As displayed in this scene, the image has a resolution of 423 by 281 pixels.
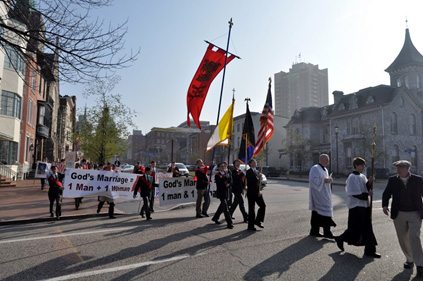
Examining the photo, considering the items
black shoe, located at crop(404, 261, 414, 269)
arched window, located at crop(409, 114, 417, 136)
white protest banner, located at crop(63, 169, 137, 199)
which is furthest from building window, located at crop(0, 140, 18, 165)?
arched window, located at crop(409, 114, 417, 136)

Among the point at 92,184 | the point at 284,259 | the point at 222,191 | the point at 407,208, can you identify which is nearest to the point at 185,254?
the point at 284,259

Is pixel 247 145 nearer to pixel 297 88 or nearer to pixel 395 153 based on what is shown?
pixel 395 153

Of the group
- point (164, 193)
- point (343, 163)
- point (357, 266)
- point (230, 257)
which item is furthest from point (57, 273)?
point (343, 163)

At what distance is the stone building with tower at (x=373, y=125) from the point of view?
41.5 meters

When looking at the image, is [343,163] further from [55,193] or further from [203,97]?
[55,193]

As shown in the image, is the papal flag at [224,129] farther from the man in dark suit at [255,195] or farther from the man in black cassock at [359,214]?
the man in black cassock at [359,214]

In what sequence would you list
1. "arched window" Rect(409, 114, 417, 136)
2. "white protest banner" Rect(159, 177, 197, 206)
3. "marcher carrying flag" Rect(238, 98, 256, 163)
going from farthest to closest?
1. "arched window" Rect(409, 114, 417, 136)
2. "white protest banner" Rect(159, 177, 197, 206)
3. "marcher carrying flag" Rect(238, 98, 256, 163)

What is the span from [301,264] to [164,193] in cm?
742

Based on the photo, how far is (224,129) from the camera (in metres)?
12.9

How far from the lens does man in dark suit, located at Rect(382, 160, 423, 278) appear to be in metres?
5.62

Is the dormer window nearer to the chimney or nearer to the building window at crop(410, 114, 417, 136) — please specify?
the building window at crop(410, 114, 417, 136)

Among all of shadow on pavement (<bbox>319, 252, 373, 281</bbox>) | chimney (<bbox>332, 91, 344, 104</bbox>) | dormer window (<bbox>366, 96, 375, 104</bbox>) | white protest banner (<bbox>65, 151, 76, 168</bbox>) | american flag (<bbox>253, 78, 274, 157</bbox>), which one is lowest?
shadow on pavement (<bbox>319, 252, 373, 281</bbox>)

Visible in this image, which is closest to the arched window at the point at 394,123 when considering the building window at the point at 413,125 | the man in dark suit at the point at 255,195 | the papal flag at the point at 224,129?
the building window at the point at 413,125

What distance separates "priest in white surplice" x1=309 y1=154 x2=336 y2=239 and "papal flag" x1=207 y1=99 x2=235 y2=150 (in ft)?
15.5
